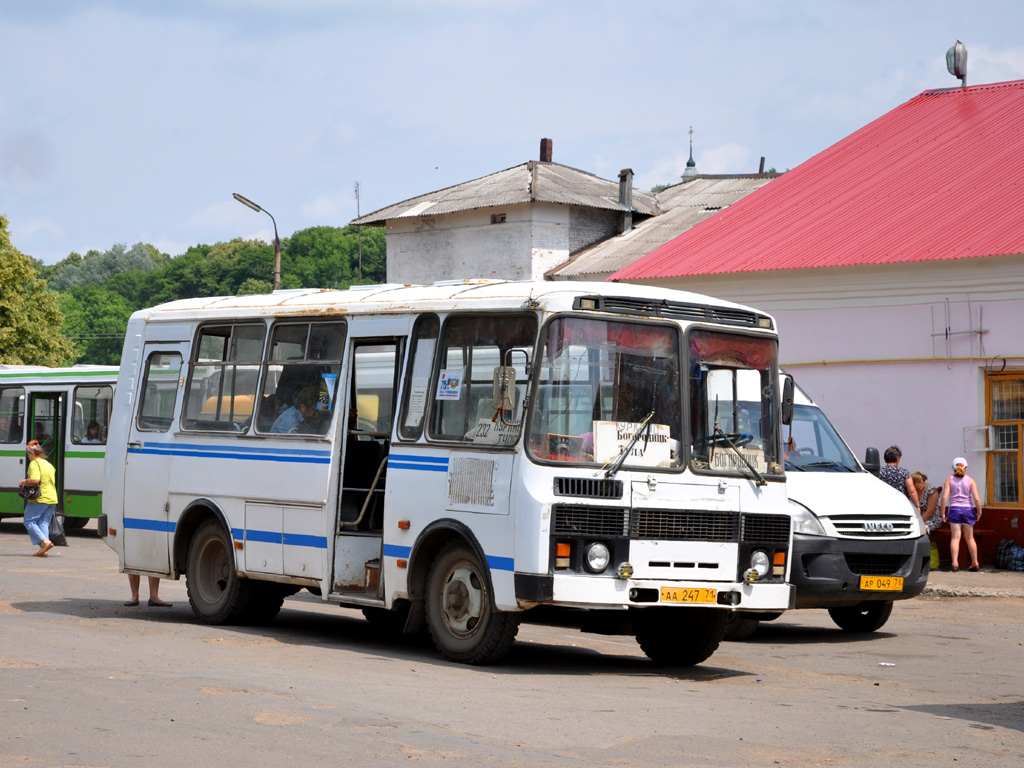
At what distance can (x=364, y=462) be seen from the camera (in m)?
12.5

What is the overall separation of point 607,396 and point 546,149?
4754 centimetres

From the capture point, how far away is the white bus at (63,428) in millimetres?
26922

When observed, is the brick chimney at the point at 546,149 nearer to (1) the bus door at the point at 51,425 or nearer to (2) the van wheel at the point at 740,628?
(1) the bus door at the point at 51,425

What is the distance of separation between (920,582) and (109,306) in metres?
114

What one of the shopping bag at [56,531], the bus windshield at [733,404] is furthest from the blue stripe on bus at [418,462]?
the shopping bag at [56,531]

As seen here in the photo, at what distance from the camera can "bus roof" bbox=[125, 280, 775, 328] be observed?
10.8 metres

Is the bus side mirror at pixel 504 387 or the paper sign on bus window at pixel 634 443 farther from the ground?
the bus side mirror at pixel 504 387

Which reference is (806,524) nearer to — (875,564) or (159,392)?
(875,564)

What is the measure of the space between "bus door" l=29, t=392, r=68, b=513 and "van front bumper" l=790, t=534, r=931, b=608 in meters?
17.3

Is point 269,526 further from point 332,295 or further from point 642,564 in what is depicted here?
point 642,564

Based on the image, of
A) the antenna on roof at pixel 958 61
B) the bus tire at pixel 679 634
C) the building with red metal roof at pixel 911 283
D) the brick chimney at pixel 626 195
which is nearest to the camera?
the bus tire at pixel 679 634

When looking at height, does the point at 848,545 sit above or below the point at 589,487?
below

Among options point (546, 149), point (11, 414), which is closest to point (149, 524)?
point (11, 414)

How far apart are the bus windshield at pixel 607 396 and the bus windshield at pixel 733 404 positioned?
0.67ft
